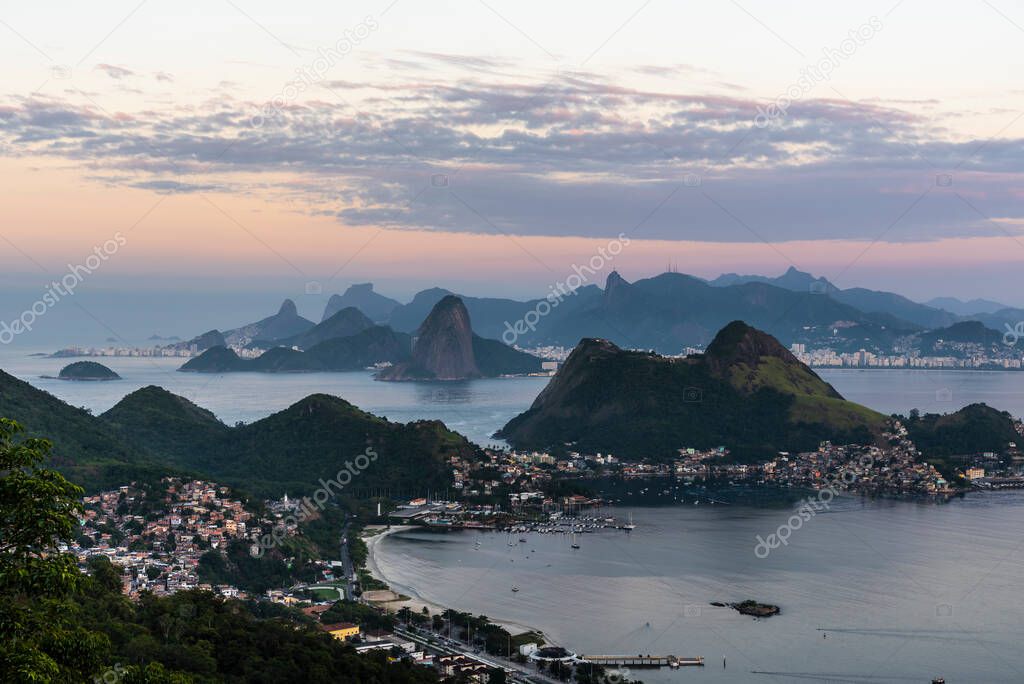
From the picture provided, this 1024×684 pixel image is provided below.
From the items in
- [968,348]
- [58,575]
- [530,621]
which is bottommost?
[530,621]

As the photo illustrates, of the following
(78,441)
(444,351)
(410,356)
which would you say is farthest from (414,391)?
(78,441)

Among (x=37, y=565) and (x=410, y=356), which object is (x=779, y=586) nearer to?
(x=37, y=565)

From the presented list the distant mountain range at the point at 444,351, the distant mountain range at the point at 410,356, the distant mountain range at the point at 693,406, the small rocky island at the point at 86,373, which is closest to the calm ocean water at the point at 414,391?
the small rocky island at the point at 86,373

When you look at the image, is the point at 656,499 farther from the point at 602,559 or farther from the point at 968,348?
the point at 968,348

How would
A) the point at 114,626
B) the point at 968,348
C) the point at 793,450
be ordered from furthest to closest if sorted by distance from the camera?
1. the point at 968,348
2. the point at 793,450
3. the point at 114,626

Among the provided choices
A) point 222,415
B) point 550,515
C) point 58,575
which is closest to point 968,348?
point 222,415
